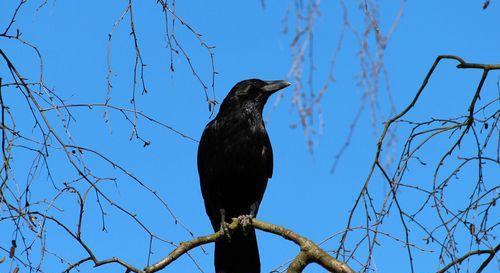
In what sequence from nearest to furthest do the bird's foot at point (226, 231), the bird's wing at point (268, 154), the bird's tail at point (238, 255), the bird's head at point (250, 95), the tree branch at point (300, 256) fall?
the tree branch at point (300, 256) → the bird's foot at point (226, 231) → the bird's tail at point (238, 255) → the bird's wing at point (268, 154) → the bird's head at point (250, 95)

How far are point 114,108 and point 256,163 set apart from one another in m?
2.68

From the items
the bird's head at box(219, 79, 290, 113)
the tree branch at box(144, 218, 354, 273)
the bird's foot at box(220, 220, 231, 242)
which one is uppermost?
the bird's head at box(219, 79, 290, 113)

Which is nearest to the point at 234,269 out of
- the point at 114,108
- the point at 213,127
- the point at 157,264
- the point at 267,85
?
the point at 213,127

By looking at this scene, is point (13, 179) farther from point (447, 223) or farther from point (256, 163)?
point (256, 163)

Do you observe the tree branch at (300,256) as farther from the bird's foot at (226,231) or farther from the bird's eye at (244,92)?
the bird's eye at (244,92)

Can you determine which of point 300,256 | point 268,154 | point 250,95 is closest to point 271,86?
point 250,95

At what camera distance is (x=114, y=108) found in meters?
3.75

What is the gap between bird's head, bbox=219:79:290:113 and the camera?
6582 mm

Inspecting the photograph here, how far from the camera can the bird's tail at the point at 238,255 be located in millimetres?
6059

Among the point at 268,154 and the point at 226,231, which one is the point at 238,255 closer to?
the point at 226,231

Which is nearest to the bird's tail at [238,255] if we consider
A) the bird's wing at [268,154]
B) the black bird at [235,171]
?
the black bird at [235,171]

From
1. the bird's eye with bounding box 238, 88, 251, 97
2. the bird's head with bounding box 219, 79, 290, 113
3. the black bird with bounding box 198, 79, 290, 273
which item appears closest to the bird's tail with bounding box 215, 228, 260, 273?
the black bird with bounding box 198, 79, 290, 273

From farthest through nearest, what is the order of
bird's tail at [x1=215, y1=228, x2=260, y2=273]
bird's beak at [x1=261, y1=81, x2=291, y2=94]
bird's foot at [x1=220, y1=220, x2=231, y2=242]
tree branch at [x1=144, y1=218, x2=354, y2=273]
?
bird's beak at [x1=261, y1=81, x2=291, y2=94]
bird's tail at [x1=215, y1=228, x2=260, y2=273]
bird's foot at [x1=220, y1=220, x2=231, y2=242]
tree branch at [x1=144, y1=218, x2=354, y2=273]

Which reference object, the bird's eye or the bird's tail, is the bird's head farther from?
the bird's tail
